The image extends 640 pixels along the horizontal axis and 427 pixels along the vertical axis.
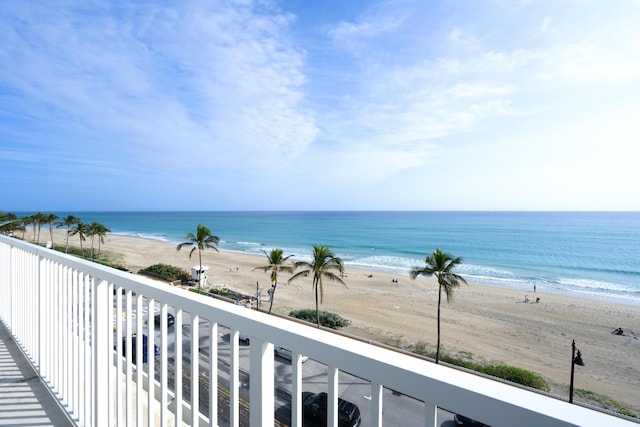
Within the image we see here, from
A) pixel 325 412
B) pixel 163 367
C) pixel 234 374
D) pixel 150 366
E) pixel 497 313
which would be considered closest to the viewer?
pixel 234 374

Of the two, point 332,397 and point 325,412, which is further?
point 325,412

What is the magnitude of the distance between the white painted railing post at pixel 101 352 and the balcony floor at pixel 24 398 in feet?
1.73

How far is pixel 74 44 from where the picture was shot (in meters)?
7.00

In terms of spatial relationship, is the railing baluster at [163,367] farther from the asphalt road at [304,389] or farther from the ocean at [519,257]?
the ocean at [519,257]

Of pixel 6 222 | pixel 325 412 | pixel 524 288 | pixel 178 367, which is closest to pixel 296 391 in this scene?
pixel 178 367

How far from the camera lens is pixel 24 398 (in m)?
2.25

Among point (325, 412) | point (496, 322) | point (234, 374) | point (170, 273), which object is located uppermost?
point (234, 374)

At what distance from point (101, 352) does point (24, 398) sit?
1201 millimetres

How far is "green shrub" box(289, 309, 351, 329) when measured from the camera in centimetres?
1831

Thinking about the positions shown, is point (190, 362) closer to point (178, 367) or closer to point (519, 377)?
point (178, 367)

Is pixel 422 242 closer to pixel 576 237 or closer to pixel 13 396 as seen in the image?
pixel 576 237

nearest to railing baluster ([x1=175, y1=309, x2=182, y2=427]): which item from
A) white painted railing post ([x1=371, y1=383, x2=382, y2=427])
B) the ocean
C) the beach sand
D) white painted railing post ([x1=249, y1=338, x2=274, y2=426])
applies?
white painted railing post ([x1=249, y1=338, x2=274, y2=426])

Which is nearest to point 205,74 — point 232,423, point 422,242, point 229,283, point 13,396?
point 13,396

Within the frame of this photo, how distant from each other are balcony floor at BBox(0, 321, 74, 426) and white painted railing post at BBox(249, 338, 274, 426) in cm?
→ 187
